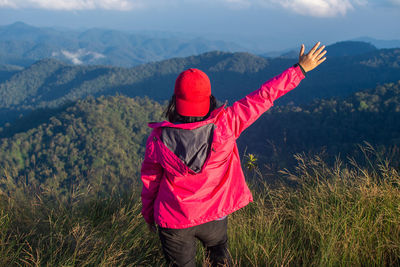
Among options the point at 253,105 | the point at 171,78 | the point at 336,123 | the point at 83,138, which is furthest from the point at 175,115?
the point at 171,78

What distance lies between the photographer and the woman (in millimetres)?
1372

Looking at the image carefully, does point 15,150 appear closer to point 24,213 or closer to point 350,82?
point 24,213

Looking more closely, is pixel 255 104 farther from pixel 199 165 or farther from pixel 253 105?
pixel 199 165

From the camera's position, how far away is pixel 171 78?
13388 cm

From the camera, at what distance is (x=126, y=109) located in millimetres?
60938

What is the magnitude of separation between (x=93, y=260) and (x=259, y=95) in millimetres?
1386

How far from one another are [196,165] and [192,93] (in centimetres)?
37

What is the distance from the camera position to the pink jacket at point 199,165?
1366mm

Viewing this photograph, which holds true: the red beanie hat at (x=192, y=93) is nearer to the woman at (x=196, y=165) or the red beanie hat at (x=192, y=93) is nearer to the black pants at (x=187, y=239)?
the woman at (x=196, y=165)

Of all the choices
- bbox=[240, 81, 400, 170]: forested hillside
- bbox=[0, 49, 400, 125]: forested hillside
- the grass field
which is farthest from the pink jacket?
bbox=[0, 49, 400, 125]: forested hillside

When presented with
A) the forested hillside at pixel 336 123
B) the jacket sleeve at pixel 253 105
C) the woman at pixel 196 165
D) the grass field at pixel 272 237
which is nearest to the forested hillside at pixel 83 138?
the forested hillside at pixel 336 123

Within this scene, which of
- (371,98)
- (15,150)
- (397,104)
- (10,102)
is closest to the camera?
(397,104)

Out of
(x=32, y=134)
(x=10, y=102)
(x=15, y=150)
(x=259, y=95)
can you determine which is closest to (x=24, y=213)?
(x=259, y=95)

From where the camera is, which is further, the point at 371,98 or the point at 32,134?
the point at 32,134
